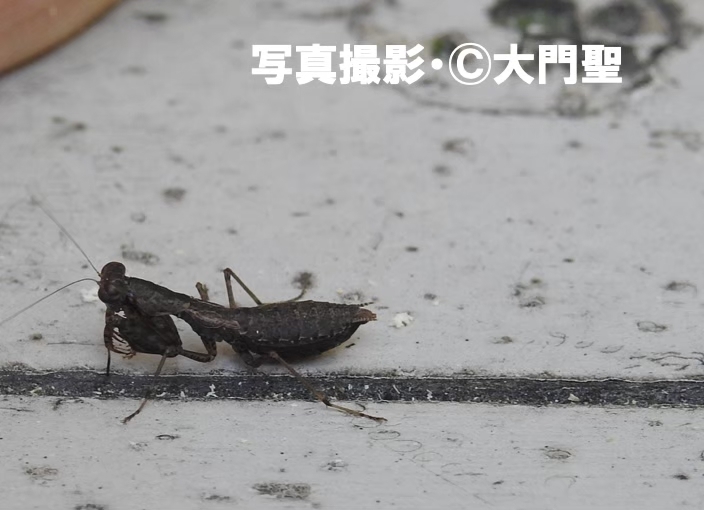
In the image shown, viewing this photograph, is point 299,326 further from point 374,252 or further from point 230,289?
point 374,252

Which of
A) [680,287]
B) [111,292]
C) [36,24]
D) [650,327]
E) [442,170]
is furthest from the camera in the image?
[36,24]

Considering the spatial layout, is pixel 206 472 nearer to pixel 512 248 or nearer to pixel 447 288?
pixel 447 288

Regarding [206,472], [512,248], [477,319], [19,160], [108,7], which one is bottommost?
[206,472]

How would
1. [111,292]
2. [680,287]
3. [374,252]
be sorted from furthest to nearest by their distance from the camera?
[374,252], [680,287], [111,292]

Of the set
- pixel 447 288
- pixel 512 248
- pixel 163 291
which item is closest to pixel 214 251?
pixel 163 291

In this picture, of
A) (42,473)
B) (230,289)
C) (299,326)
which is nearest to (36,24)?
(230,289)

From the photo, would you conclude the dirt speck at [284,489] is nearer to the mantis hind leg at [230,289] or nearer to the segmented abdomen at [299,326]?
the segmented abdomen at [299,326]
